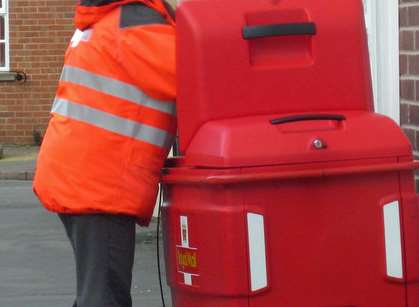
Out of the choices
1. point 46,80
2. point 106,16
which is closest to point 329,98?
point 106,16

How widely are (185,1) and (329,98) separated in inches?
22.2

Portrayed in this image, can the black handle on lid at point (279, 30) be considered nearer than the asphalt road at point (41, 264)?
Yes

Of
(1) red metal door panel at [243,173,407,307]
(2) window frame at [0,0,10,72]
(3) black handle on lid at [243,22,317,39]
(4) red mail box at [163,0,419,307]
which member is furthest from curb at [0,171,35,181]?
(1) red metal door panel at [243,173,407,307]

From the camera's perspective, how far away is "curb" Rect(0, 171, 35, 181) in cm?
1482

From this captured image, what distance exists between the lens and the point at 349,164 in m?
3.71

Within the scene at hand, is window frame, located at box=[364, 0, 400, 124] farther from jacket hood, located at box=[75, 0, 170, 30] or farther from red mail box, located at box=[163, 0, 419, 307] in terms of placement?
jacket hood, located at box=[75, 0, 170, 30]

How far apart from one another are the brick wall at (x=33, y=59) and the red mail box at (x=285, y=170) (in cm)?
1398

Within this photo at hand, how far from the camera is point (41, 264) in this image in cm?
860

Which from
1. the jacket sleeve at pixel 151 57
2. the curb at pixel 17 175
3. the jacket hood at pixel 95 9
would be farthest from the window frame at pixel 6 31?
the jacket sleeve at pixel 151 57

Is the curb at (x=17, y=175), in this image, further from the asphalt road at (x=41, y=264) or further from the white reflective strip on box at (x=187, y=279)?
the white reflective strip on box at (x=187, y=279)

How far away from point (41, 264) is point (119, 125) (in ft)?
15.4

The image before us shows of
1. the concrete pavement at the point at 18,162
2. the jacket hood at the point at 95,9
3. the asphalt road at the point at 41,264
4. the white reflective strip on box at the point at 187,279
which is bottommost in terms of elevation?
the concrete pavement at the point at 18,162

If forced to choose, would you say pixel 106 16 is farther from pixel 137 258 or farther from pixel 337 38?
pixel 137 258

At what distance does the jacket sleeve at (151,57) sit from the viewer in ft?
13.0
